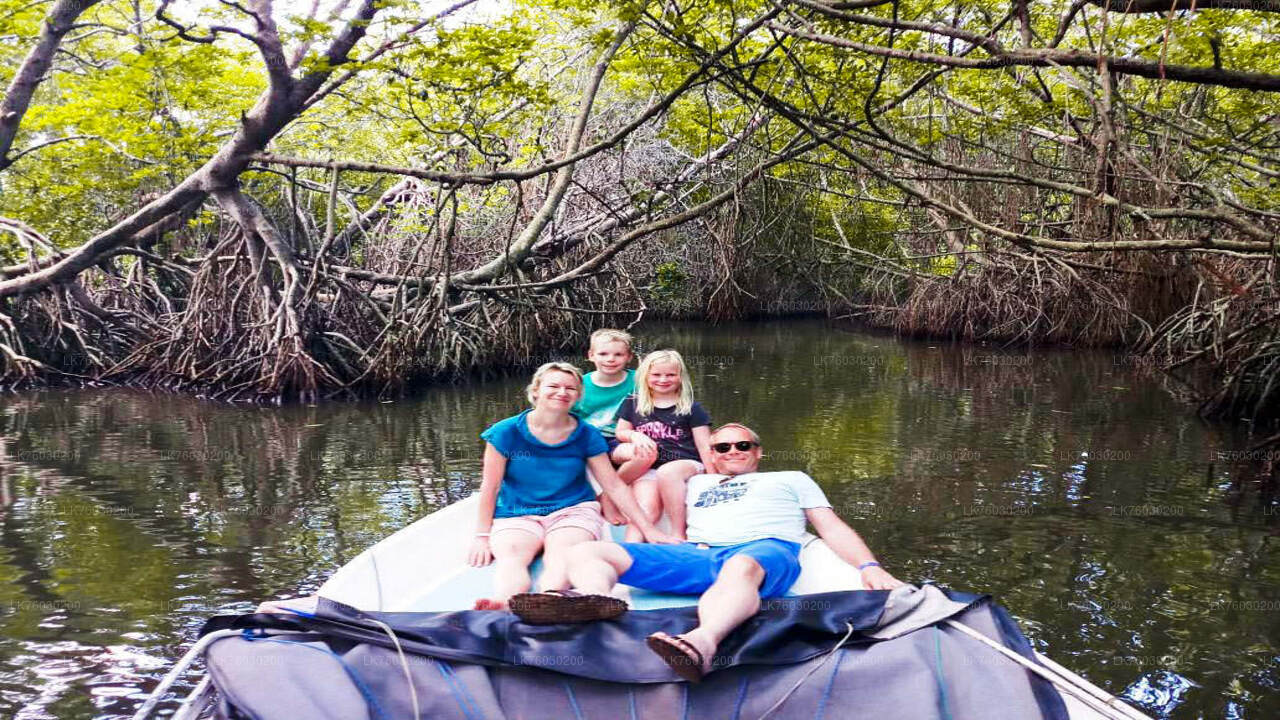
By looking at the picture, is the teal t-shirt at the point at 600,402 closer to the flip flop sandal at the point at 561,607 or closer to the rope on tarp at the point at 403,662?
the flip flop sandal at the point at 561,607

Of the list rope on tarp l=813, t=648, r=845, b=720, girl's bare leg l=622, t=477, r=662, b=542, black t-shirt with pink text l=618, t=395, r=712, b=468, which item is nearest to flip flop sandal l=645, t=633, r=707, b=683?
rope on tarp l=813, t=648, r=845, b=720

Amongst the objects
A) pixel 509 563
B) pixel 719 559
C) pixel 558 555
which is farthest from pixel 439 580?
pixel 719 559

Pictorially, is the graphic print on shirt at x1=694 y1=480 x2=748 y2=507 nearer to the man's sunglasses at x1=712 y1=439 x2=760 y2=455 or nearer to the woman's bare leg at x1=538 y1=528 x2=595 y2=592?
the man's sunglasses at x1=712 y1=439 x2=760 y2=455

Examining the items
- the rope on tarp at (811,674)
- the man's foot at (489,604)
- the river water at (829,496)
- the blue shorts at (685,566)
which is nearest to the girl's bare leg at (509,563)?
the man's foot at (489,604)

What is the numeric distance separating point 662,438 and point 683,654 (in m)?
1.91

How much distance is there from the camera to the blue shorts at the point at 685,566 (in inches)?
127

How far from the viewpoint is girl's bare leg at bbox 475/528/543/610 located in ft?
10.2

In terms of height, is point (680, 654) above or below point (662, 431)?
below

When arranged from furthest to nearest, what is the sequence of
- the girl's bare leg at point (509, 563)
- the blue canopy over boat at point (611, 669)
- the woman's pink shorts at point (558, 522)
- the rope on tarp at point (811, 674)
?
the woman's pink shorts at point (558, 522) → the girl's bare leg at point (509, 563) → the rope on tarp at point (811, 674) → the blue canopy over boat at point (611, 669)

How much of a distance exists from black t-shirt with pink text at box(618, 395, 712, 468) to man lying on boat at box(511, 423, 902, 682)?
1.21 ft

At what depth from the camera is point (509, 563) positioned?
334 cm

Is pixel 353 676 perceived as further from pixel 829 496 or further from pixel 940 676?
pixel 829 496

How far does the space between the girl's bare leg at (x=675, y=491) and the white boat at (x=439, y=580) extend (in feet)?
1.90

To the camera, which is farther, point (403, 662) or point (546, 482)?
point (546, 482)
